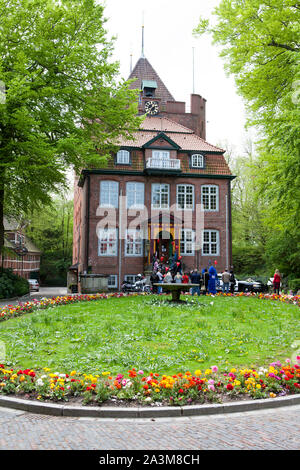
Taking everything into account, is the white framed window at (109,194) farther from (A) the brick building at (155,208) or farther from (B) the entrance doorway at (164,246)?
(B) the entrance doorway at (164,246)

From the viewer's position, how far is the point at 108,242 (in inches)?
1284

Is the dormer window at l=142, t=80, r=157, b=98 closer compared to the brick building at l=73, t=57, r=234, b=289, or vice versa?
the brick building at l=73, t=57, r=234, b=289

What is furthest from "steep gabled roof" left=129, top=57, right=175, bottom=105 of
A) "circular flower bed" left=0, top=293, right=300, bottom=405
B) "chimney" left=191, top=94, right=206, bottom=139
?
"circular flower bed" left=0, top=293, right=300, bottom=405

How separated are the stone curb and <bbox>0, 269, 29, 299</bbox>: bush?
1718 centimetres

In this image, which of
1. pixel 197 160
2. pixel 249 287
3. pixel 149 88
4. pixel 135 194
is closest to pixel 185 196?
pixel 197 160

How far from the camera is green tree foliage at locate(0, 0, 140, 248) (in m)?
19.8

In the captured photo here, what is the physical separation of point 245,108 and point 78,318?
583 inches

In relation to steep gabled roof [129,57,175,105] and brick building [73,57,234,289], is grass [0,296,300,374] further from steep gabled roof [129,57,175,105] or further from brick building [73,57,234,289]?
steep gabled roof [129,57,175,105]

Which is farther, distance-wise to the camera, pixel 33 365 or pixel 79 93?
pixel 79 93

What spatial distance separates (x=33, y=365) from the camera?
7762mm

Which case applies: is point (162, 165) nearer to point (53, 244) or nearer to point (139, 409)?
point (139, 409)

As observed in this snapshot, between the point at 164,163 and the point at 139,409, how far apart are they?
29549 mm

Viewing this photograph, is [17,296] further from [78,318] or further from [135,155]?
[135,155]

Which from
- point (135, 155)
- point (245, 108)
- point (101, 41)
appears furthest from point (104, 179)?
point (245, 108)
